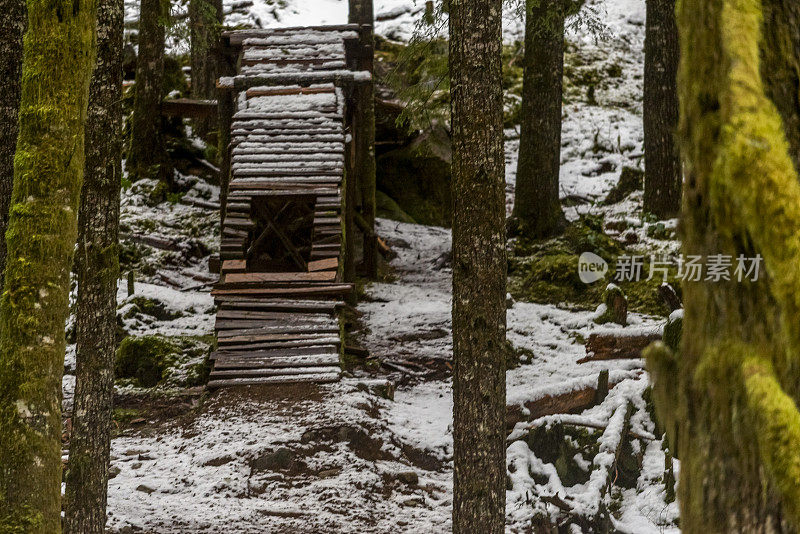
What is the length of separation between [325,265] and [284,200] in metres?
1.64

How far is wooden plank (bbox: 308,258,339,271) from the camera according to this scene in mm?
10844

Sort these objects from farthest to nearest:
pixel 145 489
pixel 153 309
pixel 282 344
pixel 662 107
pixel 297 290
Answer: pixel 662 107 < pixel 153 309 < pixel 297 290 < pixel 282 344 < pixel 145 489

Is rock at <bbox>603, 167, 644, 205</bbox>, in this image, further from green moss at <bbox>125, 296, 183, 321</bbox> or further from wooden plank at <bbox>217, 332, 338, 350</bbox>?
green moss at <bbox>125, 296, 183, 321</bbox>

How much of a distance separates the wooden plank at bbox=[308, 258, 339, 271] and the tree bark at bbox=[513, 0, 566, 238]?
14.1 feet

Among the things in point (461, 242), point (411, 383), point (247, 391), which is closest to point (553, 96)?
point (411, 383)

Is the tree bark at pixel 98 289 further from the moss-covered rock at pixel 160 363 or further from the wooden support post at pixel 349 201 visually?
the wooden support post at pixel 349 201

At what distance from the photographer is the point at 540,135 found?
13.6 metres

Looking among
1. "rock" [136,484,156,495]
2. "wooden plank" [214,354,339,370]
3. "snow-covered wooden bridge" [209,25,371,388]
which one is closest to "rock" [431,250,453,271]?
"snow-covered wooden bridge" [209,25,371,388]

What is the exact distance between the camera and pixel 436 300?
12.8 metres

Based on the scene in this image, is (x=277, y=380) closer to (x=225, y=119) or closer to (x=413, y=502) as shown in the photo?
(x=413, y=502)

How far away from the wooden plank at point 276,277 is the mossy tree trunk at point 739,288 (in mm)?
8397

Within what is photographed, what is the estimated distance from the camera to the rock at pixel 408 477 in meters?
7.26

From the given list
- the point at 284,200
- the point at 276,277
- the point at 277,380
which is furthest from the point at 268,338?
the point at 284,200

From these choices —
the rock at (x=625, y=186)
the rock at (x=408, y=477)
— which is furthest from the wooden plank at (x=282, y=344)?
the rock at (x=625, y=186)
